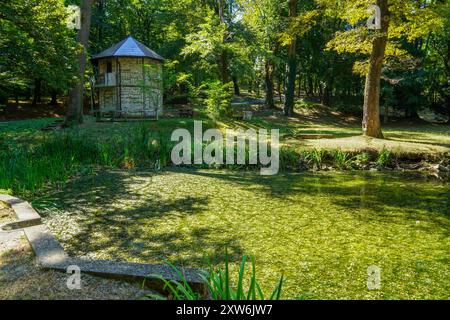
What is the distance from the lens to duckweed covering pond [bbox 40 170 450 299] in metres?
3.60

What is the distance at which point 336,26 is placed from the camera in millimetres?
26516

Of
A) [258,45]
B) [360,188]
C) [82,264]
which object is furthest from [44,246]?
[258,45]

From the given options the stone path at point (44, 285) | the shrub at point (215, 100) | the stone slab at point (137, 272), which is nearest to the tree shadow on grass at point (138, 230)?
the stone slab at point (137, 272)

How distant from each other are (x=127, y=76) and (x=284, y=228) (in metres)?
21.9

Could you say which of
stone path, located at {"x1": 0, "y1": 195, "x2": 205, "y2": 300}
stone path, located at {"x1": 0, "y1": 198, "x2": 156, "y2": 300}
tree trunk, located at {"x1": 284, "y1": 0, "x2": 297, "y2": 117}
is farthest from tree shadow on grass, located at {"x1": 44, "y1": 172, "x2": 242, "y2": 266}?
tree trunk, located at {"x1": 284, "y1": 0, "x2": 297, "y2": 117}

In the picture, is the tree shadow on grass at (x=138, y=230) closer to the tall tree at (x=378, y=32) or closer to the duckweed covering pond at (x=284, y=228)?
the duckweed covering pond at (x=284, y=228)

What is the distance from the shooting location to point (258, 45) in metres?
21.2

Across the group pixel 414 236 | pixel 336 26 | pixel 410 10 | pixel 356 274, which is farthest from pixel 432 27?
pixel 336 26

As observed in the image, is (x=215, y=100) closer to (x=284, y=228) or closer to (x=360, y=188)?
(x=360, y=188)

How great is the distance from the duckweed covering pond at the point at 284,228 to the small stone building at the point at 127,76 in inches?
665

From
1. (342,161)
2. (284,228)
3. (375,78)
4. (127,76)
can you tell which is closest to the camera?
(284,228)

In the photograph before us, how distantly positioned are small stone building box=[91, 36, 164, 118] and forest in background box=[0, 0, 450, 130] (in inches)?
66.3

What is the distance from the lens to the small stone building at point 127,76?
78.4ft

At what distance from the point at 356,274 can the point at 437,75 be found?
24.8 metres
